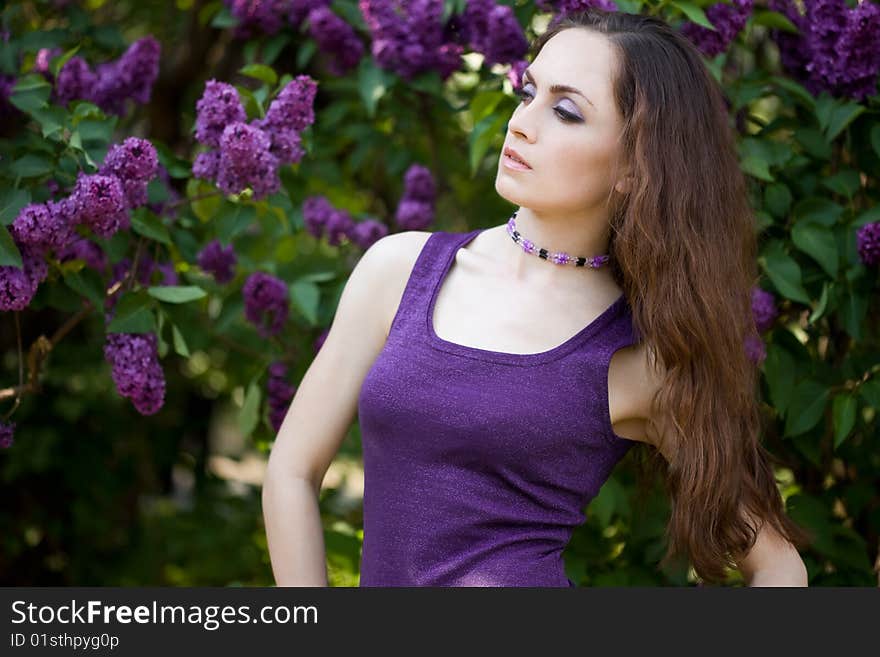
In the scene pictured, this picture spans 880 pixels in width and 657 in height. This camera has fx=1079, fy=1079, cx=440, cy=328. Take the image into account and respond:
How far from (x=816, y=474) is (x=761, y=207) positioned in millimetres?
650

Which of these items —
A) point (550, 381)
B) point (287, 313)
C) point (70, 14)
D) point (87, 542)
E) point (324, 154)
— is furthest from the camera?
point (87, 542)

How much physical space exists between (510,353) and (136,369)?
749 millimetres

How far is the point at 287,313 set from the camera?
92.7 inches

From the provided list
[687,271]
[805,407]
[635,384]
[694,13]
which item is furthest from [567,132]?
[805,407]

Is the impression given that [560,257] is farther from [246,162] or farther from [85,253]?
[85,253]

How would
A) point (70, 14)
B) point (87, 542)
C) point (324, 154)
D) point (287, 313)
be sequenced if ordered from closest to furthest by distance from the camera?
point (287, 313) → point (70, 14) → point (324, 154) → point (87, 542)

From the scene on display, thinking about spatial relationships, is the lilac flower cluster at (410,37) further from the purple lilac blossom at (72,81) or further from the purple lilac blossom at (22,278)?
the purple lilac blossom at (22,278)

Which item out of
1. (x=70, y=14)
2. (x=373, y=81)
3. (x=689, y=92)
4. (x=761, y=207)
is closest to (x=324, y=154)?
(x=373, y=81)

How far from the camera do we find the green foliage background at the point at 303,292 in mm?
2137

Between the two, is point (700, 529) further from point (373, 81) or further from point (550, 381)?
point (373, 81)

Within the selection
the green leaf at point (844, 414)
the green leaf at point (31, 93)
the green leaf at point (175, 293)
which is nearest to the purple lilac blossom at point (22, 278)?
the green leaf at point (175, 293)

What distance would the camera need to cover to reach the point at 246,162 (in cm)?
199

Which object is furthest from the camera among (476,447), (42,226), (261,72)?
(261,72)

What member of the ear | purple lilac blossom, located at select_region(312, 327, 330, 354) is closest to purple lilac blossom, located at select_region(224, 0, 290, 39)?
purple lilac blossom, located at select_region(312, 327, 330, 354)
